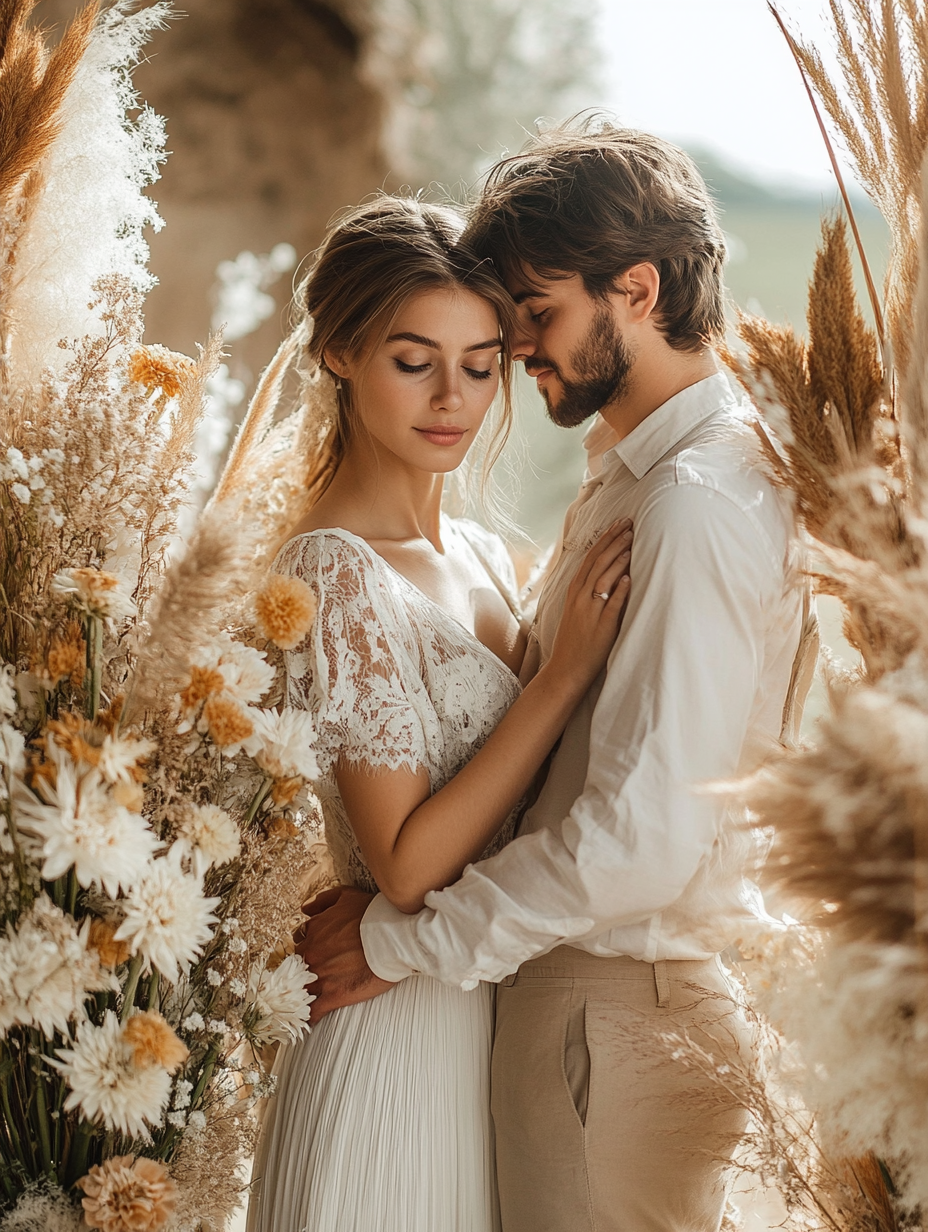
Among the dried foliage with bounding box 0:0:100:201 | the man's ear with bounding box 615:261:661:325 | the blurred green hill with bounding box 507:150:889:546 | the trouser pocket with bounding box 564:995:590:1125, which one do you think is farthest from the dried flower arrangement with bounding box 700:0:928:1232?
the blurred green hill with bounding box 507:150:889:546

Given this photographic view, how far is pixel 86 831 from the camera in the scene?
873mm

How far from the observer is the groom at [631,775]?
1161mm

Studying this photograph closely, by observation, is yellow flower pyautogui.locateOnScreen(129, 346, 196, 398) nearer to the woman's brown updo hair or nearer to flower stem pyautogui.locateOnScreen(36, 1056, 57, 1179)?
the woman's brown updo hair

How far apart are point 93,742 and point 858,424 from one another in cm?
78

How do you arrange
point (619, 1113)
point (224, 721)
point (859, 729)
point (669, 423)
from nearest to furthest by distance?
point (859, 729), point (224, 721), point (619, 1113), point (669, 423)

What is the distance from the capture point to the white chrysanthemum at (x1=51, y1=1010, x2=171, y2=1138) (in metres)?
0.92

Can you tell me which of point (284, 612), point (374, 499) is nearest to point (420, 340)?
point (374, 499)

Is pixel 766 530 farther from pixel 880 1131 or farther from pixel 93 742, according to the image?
pixel 93 742

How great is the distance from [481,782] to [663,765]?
0.26m

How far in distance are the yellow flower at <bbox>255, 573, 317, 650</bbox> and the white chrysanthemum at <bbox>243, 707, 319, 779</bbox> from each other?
0.08 metres

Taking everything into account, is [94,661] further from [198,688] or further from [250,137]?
[250,137]

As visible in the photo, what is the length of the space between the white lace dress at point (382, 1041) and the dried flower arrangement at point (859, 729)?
0.46m

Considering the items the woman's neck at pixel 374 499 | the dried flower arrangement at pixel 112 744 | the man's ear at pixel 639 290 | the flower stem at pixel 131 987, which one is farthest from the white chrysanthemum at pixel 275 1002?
the man's ear at pixel 639 290

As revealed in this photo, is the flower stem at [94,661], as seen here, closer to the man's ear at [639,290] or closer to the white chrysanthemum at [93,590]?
the white chrysanthemum at [93,590]
